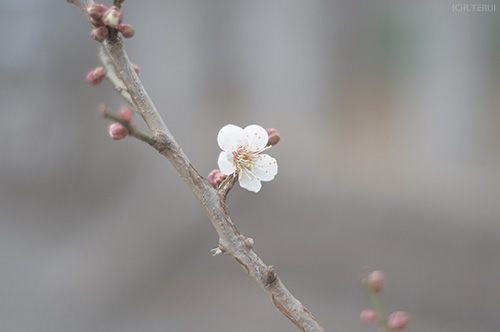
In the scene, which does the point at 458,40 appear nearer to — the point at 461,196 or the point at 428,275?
the point at 461,196

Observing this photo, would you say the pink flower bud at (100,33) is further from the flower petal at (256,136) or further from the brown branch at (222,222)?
the flower petal at (256,136)

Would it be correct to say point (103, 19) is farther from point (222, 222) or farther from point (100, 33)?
point (222, 222)

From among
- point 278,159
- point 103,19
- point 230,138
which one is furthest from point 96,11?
point 278,159

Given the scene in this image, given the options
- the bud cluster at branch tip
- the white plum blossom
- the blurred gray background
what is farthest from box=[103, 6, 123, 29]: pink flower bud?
the blurred gray background

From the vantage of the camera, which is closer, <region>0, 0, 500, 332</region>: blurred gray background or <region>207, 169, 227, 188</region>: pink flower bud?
<region>207, 169, 227, 188</region>: pink flower bud

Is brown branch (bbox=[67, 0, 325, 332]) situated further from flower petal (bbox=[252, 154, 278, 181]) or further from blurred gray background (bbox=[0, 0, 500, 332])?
blurred gray background (bbox=[0, 0, 500, 332])

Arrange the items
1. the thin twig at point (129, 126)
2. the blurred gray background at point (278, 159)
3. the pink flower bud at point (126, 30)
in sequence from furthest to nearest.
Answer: the blurred gray background at point (278, 159) → the pink flower bud at point (126, 30) → the thin twig at point (129, 126)

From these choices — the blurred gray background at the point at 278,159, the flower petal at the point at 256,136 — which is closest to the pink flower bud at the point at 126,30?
the flower petal at the point at 256,136

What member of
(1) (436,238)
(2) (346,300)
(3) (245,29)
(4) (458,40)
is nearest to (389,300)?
(2) (346,300)
